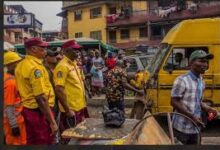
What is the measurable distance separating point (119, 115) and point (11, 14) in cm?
151

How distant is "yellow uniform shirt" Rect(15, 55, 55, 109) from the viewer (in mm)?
5273

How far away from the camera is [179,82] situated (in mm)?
5160

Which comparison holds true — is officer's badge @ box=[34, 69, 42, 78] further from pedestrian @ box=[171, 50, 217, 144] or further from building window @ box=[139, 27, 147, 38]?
building window @ box=[139, 27, 147, 38]

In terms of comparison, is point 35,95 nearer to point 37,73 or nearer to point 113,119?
point 37,73

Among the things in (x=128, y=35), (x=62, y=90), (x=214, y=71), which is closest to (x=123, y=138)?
(x=62, y=90)

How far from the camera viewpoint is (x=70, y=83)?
6.34 metres

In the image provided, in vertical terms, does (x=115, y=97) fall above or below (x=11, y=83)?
below

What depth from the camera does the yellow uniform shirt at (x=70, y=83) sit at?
627 centimetres

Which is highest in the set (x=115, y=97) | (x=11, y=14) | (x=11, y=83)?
(x=11, y=14)

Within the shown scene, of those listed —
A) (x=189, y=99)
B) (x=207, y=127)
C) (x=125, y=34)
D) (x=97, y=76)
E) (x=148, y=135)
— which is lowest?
(x=207, y=127)

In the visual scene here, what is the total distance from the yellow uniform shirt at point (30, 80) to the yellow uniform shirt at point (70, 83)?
2.46 feet

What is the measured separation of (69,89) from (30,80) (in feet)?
3.60

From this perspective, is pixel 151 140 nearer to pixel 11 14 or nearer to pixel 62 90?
pixel 11 14

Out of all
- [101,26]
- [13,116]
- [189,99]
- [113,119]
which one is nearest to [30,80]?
[13,116]
